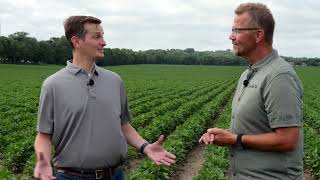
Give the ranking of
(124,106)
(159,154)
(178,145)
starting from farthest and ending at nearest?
(178,145) < (124,106) < (159,154)

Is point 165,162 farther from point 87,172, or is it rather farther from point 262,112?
point 262,112

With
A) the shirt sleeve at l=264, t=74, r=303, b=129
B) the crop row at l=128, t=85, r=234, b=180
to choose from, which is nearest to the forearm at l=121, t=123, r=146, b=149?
the shirt sleeve at l=264, t=74, r=303, b=129

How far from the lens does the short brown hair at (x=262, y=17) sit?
3.20 meters

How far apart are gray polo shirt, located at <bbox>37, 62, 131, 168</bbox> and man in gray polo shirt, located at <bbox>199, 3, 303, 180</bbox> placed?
0.74 meters

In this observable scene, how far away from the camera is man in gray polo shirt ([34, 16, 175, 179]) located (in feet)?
11.8

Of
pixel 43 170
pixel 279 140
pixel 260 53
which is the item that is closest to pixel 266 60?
pixel 260 53

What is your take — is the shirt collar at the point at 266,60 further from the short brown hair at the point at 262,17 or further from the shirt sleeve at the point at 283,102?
the shirt sleeve at the point at 283,102

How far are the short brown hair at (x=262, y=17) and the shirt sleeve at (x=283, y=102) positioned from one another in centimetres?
31

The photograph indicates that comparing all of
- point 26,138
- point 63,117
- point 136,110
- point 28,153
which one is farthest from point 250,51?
point 136,110

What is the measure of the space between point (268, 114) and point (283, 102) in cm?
12

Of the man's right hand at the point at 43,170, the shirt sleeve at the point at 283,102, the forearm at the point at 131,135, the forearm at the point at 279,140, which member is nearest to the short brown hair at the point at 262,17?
the shirt sleeve at the point at 283,102

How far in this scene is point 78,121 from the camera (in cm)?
359

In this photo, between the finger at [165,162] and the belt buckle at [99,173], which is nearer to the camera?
the belt buckle at [99,173]

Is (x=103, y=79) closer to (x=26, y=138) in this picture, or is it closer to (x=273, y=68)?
(x=273, y=68)
